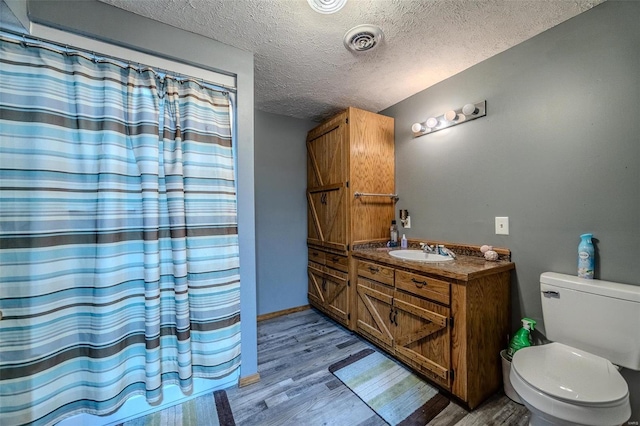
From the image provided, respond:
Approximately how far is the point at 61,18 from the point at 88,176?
817 millimetres

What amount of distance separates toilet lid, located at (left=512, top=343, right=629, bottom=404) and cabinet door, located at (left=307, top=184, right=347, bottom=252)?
4.84 feet

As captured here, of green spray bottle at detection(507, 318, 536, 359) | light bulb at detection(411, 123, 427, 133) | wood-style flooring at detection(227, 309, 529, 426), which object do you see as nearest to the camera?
wood-style flooring at detection(227, 309, 529, 426)

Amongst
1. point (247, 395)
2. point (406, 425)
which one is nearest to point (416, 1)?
point (406, 425)

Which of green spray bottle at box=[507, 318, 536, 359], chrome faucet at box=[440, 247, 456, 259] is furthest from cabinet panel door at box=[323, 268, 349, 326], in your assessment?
green spray bottle at box=[507, 318, 536, 359]

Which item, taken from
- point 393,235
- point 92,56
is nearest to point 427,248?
point 393,235

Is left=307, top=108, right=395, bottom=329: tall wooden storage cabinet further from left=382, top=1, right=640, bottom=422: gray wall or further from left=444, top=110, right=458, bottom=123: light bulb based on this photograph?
left=444, top=110, right=458, bottom=123: light bulb

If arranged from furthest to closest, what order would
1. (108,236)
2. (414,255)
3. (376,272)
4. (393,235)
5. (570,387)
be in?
(393,235) < (414,255) < (376,272) < (108,236) < (570,387)

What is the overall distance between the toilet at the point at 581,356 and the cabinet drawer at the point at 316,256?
1818 millimetres

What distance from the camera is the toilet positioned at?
1.03 m

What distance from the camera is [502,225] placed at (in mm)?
1793

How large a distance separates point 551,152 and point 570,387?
4.32 feet

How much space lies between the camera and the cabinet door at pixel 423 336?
1.57 meters

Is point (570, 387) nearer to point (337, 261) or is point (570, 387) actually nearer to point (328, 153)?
point (337, 261)

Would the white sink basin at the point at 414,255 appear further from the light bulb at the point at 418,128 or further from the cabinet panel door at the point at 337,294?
the light bulb at the point at 418,128
